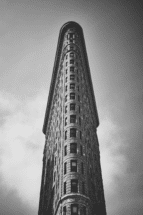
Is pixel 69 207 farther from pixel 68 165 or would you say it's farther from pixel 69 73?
pixel 69 73

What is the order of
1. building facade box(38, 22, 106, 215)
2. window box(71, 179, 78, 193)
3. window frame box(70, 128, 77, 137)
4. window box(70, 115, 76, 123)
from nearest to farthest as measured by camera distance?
1. building facade box(38, 22, 106, 215)
2. window box(71, 179, 78, 193)
3. window frame box(70, 128, 77, 137)
4. window box(70, 115, 76, 123)

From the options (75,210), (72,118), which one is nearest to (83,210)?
(75,210)

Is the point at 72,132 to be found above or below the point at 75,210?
above

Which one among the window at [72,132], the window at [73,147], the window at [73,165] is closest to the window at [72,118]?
the window at [72,132]

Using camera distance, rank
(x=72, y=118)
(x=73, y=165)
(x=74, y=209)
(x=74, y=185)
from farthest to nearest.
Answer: (x=72, y=118), (x=73, y=165), (x=74, y=185), (x=74, y=209)

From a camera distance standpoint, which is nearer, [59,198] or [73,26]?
[59,198]

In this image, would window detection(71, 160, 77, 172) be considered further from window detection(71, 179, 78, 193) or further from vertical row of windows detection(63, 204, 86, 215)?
vertical row of windows detection(63, 204, 86, 215)

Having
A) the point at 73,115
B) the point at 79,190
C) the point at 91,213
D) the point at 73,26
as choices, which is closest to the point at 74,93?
the point at 73,115

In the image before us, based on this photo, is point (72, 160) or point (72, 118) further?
point (72, 118)

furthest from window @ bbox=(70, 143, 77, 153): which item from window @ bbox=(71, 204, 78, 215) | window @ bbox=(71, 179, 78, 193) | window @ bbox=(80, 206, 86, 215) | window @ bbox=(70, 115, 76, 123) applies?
window @ bbox=(80, 206, 86, 215)

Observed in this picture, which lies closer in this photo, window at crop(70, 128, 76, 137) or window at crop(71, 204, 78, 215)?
window at crop(71, 204, 78, 215)

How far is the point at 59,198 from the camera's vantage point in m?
46.3

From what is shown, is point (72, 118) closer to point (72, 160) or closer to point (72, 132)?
point (72, 132)

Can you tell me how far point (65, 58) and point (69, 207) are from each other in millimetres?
56218
